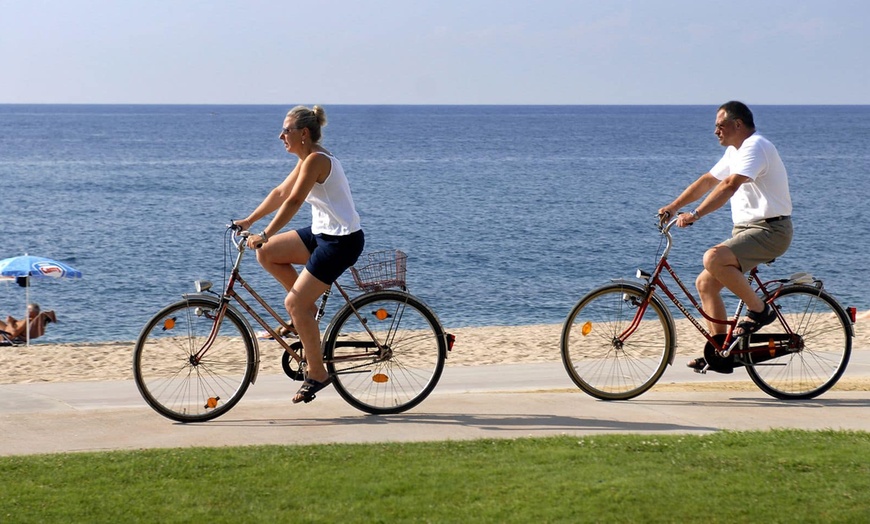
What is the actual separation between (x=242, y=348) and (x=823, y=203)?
175 feet

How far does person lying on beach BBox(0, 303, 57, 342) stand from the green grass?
16.8m

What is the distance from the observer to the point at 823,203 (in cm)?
5591

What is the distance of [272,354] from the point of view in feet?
41.9

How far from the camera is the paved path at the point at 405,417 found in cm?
632

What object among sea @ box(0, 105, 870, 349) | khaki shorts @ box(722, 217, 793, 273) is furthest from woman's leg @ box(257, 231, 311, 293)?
sea @ box(0, 105, 870, 349)

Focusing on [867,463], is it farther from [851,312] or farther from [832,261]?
[832,261]

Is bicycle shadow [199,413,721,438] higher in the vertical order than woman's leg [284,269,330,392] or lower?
lower

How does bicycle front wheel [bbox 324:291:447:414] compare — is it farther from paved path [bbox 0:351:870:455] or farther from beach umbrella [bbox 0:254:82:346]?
beach umbrella [bbox 0:254:82:346]

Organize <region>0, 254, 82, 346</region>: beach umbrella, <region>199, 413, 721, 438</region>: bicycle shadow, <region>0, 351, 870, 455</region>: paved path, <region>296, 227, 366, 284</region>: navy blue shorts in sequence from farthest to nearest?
<region>0, 254, 82, 346</region>: beach umbrella, <region>296, 227, 366, 284</region>: navy blue shorts, <region>199, 413, 721, 438</region>: bicycle shadow, <region>0, 351, 870, 455</region>: paved path

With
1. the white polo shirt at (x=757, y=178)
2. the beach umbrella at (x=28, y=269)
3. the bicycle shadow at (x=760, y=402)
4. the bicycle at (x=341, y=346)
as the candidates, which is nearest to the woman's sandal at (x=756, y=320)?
the bicycle shadow at (x=760, y=402)

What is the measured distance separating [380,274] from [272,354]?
20.1ft

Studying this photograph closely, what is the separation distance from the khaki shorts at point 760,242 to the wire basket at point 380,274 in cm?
213

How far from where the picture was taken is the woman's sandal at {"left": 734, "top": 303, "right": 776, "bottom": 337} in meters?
7.35

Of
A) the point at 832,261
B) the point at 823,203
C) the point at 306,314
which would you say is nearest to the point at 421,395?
the point at 306,314
